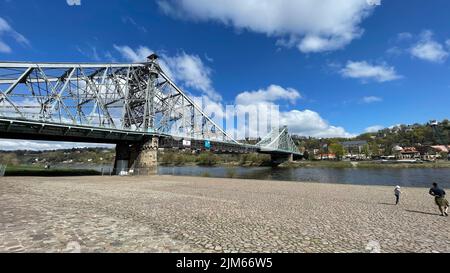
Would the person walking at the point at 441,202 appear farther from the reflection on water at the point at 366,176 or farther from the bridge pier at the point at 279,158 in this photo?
the bridge pier at the point at 279,158

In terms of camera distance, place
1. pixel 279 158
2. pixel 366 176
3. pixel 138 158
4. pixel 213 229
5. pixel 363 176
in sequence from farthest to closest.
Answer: pixel 279 158, pixel 363 176, pixel 366 176, pixel 138 158, pixel 213 229

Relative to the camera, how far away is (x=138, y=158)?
4353cm

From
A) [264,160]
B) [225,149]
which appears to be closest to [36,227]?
[225,149]

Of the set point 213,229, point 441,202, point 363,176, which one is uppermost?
point 441,202

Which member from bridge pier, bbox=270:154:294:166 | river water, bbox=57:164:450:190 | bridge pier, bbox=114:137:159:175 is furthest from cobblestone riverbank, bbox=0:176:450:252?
bridge pier, bbox=270:154:294:166

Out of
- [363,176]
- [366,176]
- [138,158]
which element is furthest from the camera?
[363,176]

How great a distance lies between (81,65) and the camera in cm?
3978

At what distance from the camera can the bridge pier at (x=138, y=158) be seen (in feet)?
140

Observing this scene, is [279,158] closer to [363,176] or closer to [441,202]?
[363,176]

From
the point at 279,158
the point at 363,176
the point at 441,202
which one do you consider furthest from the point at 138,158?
the point at 279,158

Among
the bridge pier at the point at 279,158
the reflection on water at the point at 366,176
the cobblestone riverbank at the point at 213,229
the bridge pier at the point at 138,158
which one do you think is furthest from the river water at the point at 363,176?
the bridge pier at the point at 279,158

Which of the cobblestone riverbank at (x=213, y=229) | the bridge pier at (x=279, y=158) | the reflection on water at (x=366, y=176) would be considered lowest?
the reflection on water at (x=366, y=176)
